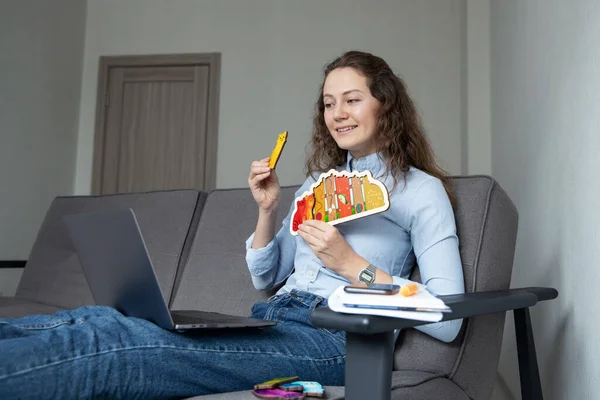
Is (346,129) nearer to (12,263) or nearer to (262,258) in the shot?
(262,258)

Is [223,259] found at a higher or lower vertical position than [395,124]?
lower

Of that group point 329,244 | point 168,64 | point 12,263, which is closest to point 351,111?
point 329,244

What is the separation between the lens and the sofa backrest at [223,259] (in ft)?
5.93

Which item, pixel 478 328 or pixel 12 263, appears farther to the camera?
pixel 12 263

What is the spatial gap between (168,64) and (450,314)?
425 centimetres

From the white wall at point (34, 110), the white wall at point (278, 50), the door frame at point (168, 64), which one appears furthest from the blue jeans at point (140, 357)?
the door frame at point (168, 64)

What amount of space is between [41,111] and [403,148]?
3451 mm

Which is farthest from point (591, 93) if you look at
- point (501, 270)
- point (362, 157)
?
point (362, 157)

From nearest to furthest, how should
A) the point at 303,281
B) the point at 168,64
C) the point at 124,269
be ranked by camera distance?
the point at 124,269 → the point at 303,281 → the point at 168,64

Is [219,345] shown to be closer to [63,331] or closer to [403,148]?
[63,331]

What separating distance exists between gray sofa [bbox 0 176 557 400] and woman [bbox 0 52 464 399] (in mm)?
82

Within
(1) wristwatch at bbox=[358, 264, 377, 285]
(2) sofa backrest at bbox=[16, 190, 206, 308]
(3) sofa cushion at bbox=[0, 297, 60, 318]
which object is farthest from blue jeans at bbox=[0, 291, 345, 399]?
(3) sofa cushion at bbox=[0, 297, 60, 318]

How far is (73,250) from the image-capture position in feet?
7.81

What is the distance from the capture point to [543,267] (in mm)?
1814
